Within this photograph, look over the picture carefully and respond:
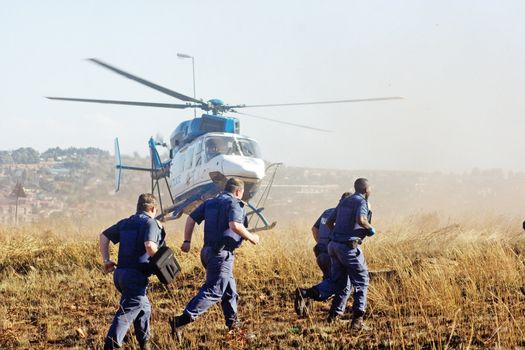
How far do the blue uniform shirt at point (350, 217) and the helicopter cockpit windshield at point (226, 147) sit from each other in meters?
8.26

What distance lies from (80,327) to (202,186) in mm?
8383

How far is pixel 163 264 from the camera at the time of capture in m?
5.39

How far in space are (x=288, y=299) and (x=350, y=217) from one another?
206 cm

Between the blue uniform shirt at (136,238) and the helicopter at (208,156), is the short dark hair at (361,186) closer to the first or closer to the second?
the blue uniform shirt at (136,238)

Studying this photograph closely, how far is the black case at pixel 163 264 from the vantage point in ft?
17.6

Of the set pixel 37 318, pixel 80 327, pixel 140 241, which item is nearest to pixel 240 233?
pixel 140 241

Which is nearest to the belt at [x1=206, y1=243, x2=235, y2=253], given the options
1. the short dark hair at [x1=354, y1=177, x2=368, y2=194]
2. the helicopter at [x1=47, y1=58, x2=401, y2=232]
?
the short dark hair at [x1=354, y1=177, x2=368, y2=194]

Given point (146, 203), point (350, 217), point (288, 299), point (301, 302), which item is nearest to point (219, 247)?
point (146, 203)

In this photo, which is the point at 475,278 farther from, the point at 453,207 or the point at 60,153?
the point at 60,153

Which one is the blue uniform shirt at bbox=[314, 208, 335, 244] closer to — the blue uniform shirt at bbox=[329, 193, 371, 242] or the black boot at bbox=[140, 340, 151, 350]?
the blue uniform shirt at bbox=[329, 193, 371, 242]

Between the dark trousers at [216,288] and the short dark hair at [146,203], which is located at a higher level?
the short dark hair at [146,203]

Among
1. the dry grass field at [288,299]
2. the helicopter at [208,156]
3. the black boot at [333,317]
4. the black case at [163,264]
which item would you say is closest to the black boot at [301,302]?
the dry grass field at [288,299]

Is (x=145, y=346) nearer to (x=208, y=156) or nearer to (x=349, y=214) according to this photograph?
(x=349, y=214)

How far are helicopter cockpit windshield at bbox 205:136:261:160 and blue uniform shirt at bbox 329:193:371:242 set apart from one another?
27.1ft
